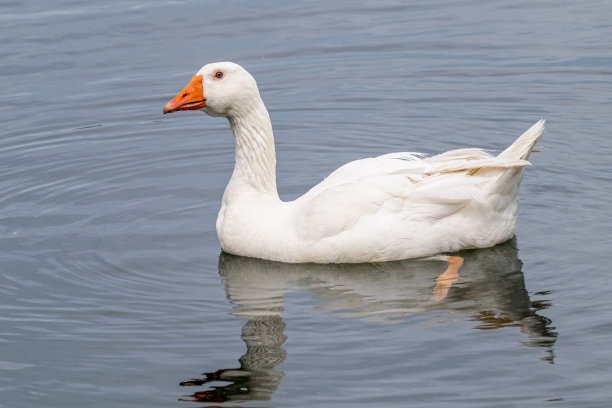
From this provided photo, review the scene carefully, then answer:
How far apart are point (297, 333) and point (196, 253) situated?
→ 86.7 inches

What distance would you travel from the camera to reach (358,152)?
41.5 ft

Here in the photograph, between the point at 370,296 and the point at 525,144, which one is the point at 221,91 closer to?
the point at 370,296

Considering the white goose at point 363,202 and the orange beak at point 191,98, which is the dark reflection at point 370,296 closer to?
the white goose at point 363,202

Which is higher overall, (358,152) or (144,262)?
(358,152)

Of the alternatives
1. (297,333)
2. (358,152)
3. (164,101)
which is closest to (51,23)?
(164,101)

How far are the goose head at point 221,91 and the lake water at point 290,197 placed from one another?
1.43 m

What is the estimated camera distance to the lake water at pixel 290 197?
747cm

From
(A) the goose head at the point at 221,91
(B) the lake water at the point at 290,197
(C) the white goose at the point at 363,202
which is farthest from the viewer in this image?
(A) the goose head at the point at 221,91

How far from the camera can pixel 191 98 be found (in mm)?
9703

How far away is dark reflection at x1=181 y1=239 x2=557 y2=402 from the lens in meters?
7.57

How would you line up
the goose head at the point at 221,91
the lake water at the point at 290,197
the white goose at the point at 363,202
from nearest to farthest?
1. the lake water at the point at 290,197
2. the white goose at the point at 363,202
3. the goose head at the point at 221,91

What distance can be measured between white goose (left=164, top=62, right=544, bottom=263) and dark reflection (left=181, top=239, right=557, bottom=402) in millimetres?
151

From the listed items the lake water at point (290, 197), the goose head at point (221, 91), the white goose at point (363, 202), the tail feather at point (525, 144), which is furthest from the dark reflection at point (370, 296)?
the goose head at point (221, 91)

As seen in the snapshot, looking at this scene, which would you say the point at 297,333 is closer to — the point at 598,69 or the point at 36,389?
the point at 36,389
